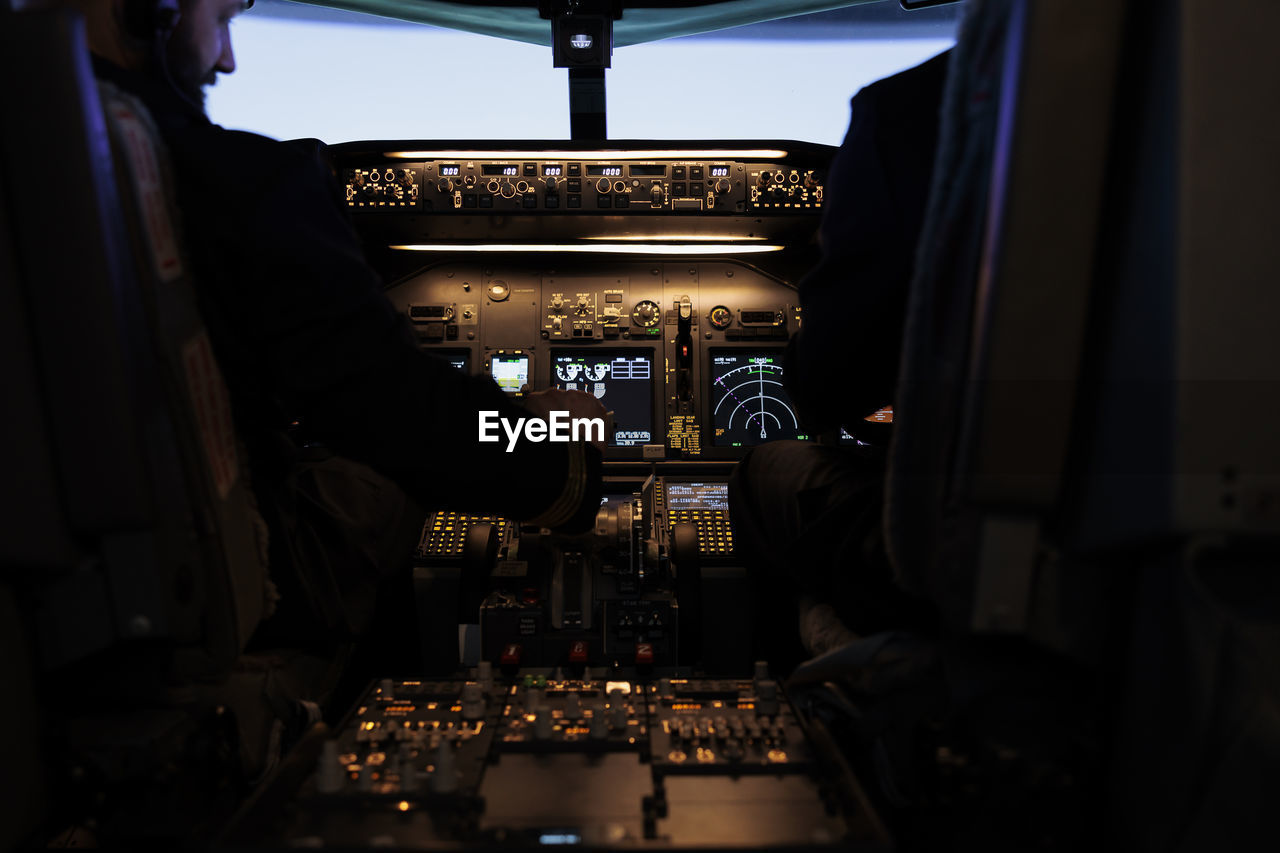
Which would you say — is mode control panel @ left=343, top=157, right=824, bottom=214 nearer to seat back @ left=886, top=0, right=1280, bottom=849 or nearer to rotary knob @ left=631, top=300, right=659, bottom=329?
rotary knob @ left=631, top=300, right=659, bottom=329

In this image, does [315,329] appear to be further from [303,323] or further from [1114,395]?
[1114,395]

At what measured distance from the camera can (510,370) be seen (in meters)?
2.45

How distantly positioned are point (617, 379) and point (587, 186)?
23.5 inches

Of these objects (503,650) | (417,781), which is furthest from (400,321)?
(503,650)

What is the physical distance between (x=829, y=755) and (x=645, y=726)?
10.3 inches

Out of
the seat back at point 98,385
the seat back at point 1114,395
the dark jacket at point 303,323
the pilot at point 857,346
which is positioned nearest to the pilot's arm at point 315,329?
the dark jacket at point 303,323

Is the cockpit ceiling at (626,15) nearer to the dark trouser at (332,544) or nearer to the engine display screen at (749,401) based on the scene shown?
the engine display screen at (749,401)

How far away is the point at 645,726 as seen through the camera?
3.67 ft

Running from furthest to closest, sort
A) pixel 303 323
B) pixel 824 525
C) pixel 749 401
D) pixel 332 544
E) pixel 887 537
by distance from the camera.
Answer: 1. pixel 749 401
2. pixel 332 544
3. pixel 824 525
4. pixel 303 323
5. pixel 887 537

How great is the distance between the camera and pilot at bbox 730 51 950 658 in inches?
41.5

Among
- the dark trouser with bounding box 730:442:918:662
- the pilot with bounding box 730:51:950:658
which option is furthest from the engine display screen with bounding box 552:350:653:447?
the pilot with bounding box 730:51:950:658

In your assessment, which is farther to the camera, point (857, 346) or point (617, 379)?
point (617, 379)

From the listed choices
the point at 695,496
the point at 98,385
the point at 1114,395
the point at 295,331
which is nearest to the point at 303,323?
the point at 295,331

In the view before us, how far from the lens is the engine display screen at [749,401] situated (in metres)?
2.42
